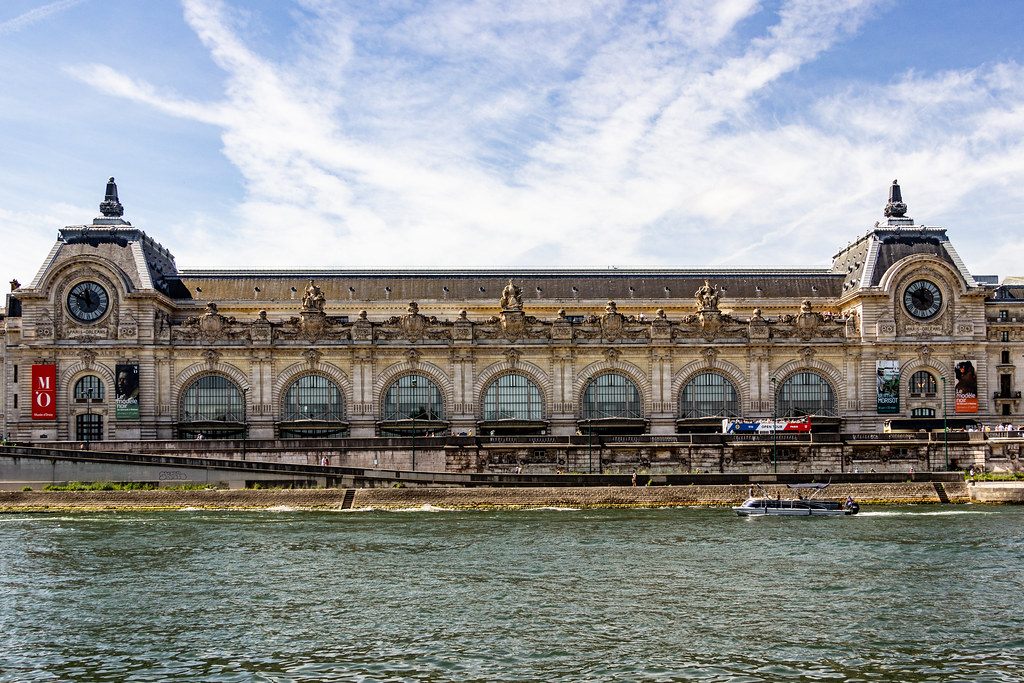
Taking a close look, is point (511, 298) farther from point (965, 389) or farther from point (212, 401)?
point (965, 389)

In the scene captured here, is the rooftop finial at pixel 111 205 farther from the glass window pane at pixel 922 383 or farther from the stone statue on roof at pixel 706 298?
the glass window pane at pixel 922 383

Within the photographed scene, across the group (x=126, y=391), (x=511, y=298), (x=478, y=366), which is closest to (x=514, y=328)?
(x=511, y=298)

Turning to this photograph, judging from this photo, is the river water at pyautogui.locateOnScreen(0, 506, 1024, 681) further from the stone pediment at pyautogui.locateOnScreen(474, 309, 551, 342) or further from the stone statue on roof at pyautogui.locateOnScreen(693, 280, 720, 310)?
the stone statue on roof at pyautogui.locateOnScreen(693, 280, 720, 310)

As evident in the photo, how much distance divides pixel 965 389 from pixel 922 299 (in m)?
8.60

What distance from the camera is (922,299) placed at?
3615 inches

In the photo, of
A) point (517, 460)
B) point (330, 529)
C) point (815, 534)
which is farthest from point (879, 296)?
point (330, 529)

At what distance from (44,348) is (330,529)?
45290mm

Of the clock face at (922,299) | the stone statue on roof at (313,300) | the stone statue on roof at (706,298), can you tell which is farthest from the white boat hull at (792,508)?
the stone statue on roof at (313,300)

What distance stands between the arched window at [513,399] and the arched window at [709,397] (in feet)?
41.2

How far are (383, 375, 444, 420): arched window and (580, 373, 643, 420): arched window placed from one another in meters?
12.6

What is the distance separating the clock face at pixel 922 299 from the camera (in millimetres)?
91375

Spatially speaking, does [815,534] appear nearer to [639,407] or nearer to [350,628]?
[350,628]

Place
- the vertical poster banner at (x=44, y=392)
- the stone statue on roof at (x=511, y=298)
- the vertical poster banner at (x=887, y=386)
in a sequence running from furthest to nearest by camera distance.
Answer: the stone statue on roof at (x=511, y=298) → the vertical poster banner at (x=887, y=386) → the vertical poster banner at (x=44, y=392)

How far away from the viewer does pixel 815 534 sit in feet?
171
